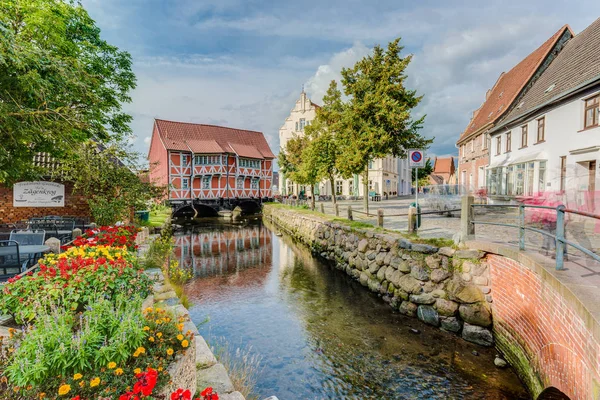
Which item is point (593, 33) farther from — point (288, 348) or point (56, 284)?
point (56, 284)

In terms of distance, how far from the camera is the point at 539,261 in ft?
15.8

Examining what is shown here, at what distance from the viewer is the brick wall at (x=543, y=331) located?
11.0 ft

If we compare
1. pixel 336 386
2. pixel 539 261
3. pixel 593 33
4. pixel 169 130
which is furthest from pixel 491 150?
pixel 169 130

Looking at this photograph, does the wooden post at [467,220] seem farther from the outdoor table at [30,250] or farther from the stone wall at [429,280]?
the outdoor table at [30,250]

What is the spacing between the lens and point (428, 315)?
743 centimetres

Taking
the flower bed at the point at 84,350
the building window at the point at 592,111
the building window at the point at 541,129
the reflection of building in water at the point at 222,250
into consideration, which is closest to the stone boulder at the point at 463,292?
the flower bed at the point at 84,350

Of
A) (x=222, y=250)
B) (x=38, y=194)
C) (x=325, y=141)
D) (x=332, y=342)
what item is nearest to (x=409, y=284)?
(x=332, y=342)

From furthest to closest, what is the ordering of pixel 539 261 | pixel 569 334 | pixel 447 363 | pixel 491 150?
1. pixel 491 150
2. pixel 447 363
3. pixel 539 261
4. pixel 569 334

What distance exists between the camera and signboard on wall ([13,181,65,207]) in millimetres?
12492

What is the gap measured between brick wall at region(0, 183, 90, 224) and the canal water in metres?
6.03

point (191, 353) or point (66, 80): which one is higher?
point (66, 80)

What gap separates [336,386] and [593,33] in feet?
71.7

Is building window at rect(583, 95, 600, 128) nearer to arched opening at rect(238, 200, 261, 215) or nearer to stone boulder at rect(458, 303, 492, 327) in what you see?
stone boulder at rect(458, 303, 492, 327)

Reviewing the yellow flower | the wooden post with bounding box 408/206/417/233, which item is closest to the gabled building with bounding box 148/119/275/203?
the wooden post with bounding box 408/206/417/233
